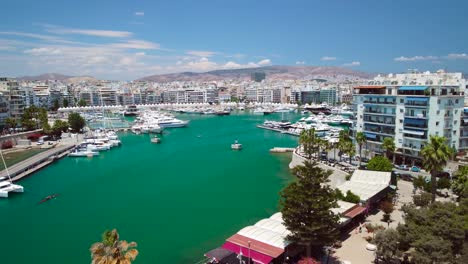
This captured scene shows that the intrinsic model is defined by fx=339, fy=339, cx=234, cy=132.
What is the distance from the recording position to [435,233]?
56.5 ft

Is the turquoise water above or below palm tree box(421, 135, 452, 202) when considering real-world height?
below

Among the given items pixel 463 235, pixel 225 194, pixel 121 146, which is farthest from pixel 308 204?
pixel 121 146

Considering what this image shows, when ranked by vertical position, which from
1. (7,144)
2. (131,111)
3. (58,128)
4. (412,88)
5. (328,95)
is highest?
(412,88)

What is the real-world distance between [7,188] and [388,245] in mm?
39540

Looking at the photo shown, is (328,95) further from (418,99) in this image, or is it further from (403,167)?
(403,167)

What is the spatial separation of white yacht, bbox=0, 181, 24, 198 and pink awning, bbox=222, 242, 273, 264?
101 ft

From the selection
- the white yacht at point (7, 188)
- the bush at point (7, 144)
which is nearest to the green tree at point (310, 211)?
the white yacht at point (7, 188)

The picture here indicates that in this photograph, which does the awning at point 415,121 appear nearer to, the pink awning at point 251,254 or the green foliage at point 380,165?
the green foliage at point 380,165

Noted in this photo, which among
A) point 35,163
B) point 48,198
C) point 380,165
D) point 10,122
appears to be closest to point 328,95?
point 10,122

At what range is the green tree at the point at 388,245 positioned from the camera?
1750 centimetres

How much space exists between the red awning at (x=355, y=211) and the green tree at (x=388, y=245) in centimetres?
532

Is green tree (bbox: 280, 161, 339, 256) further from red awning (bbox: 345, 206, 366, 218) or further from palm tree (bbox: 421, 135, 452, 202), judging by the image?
palm tree (bbox: 421, 135, 452, 202)

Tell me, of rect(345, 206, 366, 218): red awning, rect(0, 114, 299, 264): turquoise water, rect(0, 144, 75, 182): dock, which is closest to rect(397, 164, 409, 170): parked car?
rect(0, 114, 299, 264): turquoise water

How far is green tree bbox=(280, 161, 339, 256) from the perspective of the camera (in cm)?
1781
